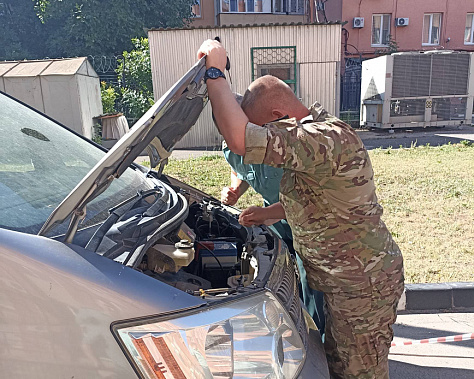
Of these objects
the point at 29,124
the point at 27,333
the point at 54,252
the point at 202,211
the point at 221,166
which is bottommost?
the point at 221,166

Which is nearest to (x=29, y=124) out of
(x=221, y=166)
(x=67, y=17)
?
(x=221, y=166)

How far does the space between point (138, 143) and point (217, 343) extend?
2.08ft

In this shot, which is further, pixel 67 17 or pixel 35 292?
pixel 67 17

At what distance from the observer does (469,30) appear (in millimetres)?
20938

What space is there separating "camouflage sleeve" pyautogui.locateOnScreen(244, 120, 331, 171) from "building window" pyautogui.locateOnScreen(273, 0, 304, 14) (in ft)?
71.2

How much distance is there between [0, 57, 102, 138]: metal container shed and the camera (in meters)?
10.4

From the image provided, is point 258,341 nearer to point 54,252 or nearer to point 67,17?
point 54,252

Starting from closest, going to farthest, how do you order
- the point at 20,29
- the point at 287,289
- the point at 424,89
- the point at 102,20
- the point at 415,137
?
the point at 287,289 < the point at 415,137 < the point at 424,89 < the point at 102,20 < the point at 20,29

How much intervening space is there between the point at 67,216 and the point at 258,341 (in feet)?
2.24

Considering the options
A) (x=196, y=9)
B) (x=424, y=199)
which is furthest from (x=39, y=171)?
(x=196, y=9)

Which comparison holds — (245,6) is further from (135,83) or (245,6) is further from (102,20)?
(135,83)

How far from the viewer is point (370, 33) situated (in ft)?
66.7

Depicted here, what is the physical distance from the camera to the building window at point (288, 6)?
21.4 metres

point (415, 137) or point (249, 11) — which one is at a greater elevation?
point (249, 11)
